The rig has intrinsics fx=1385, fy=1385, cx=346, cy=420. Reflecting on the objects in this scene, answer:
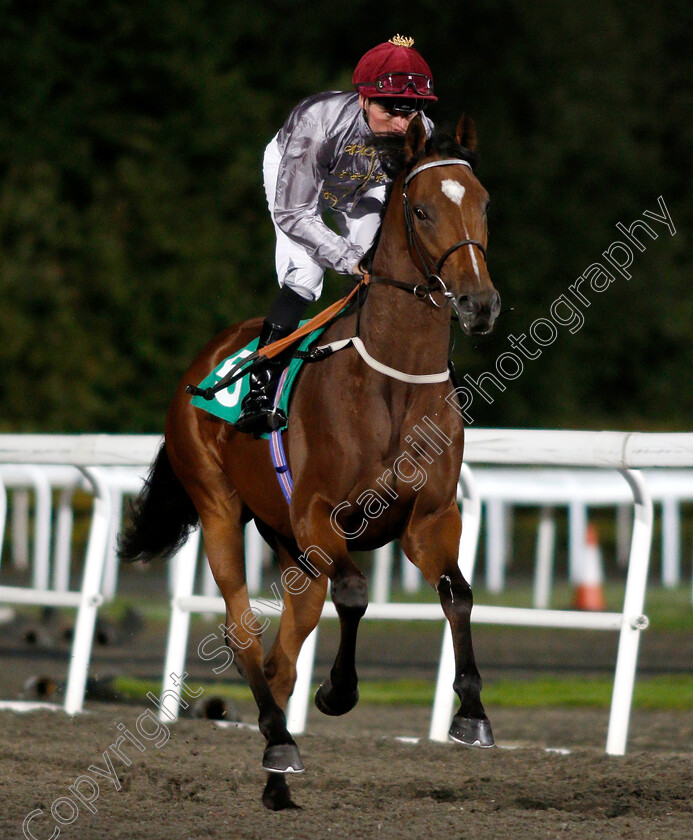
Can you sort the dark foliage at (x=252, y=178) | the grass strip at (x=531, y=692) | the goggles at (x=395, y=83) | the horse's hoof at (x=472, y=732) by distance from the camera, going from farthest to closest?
the dark foliage at (x=252, y=178) < the grass strip at (x=531, y=692) < the goggles at (x=395, y=83) < the horse's hoof at (x=472, y=732)

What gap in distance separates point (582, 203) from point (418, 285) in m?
26.5

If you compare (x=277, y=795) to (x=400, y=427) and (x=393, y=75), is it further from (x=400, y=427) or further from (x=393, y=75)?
(x=393, y=75)

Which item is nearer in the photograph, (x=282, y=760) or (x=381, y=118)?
(x=282, y=760)

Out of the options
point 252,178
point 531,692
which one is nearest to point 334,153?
point 531,692

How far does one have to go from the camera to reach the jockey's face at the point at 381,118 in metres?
4.34

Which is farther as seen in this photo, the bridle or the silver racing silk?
the silver racing silk

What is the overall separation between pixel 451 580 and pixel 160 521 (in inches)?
68.8

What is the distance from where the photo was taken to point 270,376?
446 centimetres

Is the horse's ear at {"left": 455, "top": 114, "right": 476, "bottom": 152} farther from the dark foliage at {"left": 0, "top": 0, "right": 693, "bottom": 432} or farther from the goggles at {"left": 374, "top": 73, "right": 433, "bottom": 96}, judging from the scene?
the dark foliage at {"left": 0, "top": 0, "right": 693, "bottom": 432}

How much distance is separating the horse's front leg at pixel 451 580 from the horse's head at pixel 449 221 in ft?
2.15

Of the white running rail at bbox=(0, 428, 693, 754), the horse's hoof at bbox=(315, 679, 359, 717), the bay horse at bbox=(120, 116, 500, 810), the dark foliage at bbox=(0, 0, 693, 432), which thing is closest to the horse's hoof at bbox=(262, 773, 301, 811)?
the bay horse at bbox=(120, 116, 500, 810)

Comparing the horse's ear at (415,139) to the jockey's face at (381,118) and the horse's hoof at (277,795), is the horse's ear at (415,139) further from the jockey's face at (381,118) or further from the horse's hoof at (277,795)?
the horse's hoof at (277,795)

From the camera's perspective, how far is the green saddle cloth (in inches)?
172

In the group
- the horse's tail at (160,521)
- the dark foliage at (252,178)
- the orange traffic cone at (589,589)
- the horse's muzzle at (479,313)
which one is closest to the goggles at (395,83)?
the horse's muzzle at (479,313)
